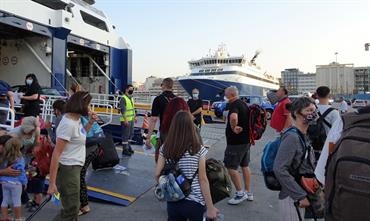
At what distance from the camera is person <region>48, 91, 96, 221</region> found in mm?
3742

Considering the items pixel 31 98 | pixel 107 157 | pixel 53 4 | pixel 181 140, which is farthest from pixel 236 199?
pixel 53 4

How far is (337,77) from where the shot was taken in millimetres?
120500

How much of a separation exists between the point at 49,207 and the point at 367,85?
11762 cm

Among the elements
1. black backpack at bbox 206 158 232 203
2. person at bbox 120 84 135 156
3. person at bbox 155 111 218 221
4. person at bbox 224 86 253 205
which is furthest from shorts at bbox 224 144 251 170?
person at bbox 120 84 135 156

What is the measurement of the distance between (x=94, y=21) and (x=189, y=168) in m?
18.4

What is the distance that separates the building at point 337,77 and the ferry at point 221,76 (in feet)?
258

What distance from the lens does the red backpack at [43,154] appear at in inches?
195

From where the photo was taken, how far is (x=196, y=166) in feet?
10.2

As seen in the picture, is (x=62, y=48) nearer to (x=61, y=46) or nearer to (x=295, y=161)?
(x=61, y=46)

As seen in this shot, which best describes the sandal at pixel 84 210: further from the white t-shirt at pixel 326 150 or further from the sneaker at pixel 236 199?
the white t-shirt at pixel 326 150

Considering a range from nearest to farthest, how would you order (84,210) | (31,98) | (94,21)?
(84,210) → (31,98) → (94,21)

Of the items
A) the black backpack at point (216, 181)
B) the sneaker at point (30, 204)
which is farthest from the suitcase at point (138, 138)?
the black backpack at point (216, 181)

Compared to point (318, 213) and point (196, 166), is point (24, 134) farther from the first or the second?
point (318, 213)

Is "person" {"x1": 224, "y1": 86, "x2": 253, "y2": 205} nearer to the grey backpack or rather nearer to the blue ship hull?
the grey backpack
